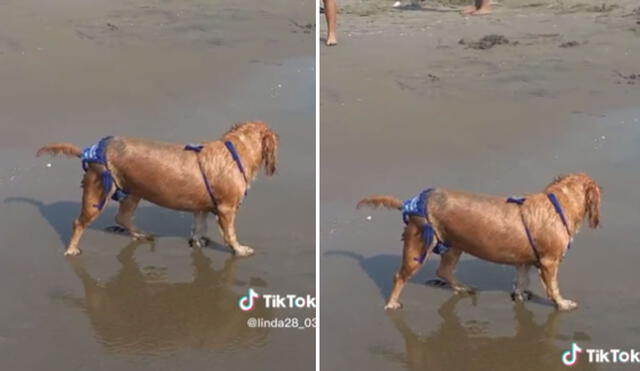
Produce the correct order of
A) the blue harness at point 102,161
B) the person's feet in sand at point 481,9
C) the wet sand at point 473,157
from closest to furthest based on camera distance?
the wet sand at point 473,157 < the blue harness at point 102,161 < the person's feet in sand at point 481,9

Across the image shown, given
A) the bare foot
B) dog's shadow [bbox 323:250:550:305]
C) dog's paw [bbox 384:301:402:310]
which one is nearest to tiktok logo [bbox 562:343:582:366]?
dog's shadow [bbox 323:250:550:305]

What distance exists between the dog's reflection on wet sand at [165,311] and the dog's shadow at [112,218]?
0.52 meters

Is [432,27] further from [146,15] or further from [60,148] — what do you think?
[60,148]

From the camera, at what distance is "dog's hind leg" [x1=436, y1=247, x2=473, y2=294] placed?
7.07 metres

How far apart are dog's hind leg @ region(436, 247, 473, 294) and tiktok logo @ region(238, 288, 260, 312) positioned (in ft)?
4.61

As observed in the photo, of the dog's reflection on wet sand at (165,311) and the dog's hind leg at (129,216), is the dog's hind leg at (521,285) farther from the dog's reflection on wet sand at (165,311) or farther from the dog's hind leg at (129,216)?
the dog's hind leg at (129,216)

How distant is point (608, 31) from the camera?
1262 cm

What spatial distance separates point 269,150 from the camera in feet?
25.1

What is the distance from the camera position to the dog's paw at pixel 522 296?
698 cm

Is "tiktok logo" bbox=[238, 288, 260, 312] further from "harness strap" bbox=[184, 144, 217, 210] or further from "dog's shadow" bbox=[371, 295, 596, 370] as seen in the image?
"dog's shadow" bbox=[371, 295, 596, 370]

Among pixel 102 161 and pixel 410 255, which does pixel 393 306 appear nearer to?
pixel 410 255

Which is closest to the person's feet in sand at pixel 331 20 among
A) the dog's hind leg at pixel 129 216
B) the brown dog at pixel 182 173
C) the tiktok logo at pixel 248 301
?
the brown dog at pixel 182 173

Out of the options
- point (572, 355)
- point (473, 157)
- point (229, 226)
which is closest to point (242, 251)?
point (229, 226)

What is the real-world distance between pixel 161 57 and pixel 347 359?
23.1 feet
